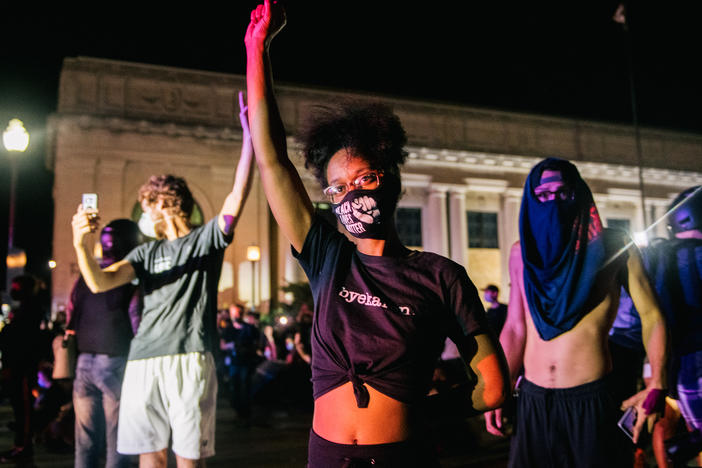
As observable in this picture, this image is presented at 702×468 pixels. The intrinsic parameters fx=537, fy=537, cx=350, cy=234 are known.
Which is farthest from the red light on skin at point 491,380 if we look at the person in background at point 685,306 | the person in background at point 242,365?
the person in background at point 242,365

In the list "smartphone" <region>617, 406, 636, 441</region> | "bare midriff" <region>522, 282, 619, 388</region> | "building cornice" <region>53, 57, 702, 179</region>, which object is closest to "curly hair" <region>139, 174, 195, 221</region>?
"bare midriff" <region>522, 282, 619, 388</region>

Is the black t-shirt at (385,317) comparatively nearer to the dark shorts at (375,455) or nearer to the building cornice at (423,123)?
the dark shorts at (375,455)

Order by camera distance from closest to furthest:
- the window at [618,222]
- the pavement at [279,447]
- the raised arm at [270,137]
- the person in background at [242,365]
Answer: the raised arm at [270,137] < the pavement at [279,447] < the person in background at [242,365] < the window at [618,222]

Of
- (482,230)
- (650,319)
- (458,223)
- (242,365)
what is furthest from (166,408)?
(482,230)

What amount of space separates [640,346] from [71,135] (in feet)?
79.8

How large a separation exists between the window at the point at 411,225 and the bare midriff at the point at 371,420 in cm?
2909

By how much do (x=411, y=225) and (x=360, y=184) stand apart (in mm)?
29471

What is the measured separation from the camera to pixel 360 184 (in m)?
1.91

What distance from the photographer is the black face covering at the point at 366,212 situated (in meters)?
1.85

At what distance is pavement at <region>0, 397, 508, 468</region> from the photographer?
5977mm

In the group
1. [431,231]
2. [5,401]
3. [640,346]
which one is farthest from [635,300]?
[431,231]

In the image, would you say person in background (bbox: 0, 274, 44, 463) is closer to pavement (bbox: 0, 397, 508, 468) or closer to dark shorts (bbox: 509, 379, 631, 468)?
pavement (bbox: 0, 397, 508, 468)

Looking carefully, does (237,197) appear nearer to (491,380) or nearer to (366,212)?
(366,212)

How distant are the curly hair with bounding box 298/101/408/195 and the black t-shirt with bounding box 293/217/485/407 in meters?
0.32
